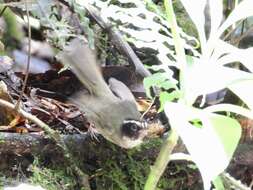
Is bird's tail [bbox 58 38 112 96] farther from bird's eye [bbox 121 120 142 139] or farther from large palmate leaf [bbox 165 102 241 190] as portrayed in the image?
large palmate leaf [bbox 165 102 241 190]

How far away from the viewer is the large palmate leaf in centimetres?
49

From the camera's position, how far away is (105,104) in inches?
33.4

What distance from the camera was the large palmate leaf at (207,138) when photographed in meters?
0.49

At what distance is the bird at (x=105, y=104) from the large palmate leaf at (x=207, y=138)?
245mm

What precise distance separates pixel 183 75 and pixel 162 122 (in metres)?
0.37

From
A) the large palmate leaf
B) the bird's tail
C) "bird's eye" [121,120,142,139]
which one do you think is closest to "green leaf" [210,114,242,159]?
the large palmate leaf

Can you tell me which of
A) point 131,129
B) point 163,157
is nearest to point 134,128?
point 131,129

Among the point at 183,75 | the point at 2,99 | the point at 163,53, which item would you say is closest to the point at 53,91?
the point at 2,99

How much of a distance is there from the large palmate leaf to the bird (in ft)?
0.80

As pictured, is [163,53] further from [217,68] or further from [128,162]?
[217,68]

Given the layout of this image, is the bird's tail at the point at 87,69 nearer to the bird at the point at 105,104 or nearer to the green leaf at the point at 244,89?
the bird at the point at 105,104

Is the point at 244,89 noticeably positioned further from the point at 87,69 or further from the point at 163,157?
the point at 87,69

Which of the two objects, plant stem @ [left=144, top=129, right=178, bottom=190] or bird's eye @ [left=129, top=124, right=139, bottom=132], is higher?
plant stem @ [left=144, top=129, right=178, bottom=190]

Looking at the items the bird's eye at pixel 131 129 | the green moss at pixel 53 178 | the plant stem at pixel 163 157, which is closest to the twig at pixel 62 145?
the green moss at pixel 53 178
